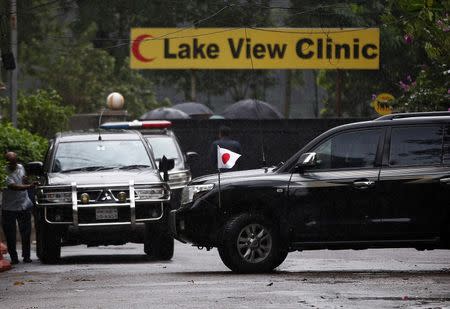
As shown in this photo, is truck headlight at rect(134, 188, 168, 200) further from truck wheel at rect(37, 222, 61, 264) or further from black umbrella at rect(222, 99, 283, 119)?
black umbrella at rect(222, 99, 283, 119)

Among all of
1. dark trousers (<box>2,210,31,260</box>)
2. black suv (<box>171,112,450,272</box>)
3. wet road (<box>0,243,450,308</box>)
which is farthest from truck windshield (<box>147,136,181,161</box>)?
black suv (<box>171,112,450,272</box>)

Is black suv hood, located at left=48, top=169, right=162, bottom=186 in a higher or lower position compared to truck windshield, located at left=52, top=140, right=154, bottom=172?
lower

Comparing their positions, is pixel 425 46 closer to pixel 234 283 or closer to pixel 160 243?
pixel 234 283

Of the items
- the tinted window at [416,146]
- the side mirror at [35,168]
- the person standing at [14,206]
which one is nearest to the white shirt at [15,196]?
the person standing at [14,206]

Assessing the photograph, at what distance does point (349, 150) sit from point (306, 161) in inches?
23.4

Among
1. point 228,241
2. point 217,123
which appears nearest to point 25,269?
point 228,241

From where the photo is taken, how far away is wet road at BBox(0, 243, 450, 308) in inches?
529

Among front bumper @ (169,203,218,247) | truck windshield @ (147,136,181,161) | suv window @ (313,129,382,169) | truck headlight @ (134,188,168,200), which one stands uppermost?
suv window @ (313,129,382,169)

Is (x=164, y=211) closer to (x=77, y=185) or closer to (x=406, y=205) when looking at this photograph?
(x=77, y=185)

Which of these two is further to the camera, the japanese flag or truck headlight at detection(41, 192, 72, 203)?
truck headlight at detection(41, 192, 72, 203)

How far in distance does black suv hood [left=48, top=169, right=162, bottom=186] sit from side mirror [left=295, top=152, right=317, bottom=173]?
3.90m

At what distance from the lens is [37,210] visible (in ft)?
68.0

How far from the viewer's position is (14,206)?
71.4 feet

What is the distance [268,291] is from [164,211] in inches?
245
